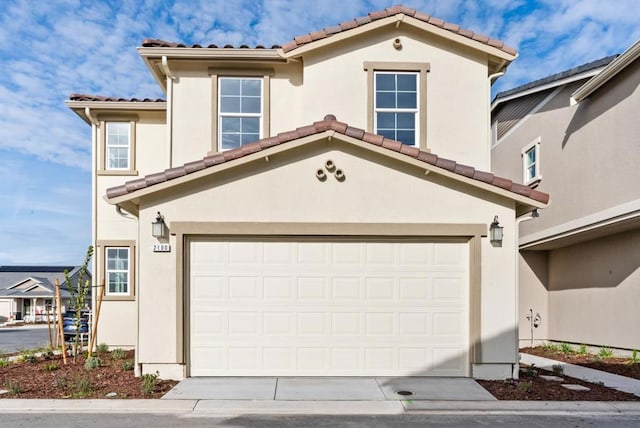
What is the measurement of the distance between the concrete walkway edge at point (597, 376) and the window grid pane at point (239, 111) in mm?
8357

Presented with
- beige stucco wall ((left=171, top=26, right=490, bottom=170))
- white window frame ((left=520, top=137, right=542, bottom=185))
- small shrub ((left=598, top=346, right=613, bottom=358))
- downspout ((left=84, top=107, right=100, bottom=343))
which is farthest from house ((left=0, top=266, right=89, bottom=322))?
small shrub ((left=598, top=346, right=613, bottom=358))

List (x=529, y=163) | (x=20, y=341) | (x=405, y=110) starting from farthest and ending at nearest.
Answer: (x=20, y=341) < (x=529, y=163) < (x=405, y=110)

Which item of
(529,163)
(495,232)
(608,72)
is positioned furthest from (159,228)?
(529,163)

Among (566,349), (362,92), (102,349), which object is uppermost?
(362,92)

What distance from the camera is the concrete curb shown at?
5941 mm

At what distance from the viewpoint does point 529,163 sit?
1354cm

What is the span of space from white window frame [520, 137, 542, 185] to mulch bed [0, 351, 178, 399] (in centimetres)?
1164

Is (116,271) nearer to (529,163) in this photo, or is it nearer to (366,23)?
(366,23)

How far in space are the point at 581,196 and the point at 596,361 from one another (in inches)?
164

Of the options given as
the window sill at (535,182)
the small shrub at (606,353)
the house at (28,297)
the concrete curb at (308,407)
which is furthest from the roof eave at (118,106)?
the house at (28,297)

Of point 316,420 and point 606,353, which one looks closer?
point 316,420

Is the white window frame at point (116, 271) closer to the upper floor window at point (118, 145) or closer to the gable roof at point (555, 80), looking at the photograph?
the upper floor window at point (118, 145)

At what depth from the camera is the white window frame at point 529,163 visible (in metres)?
12.9

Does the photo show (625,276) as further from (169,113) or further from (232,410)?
(169,113)
